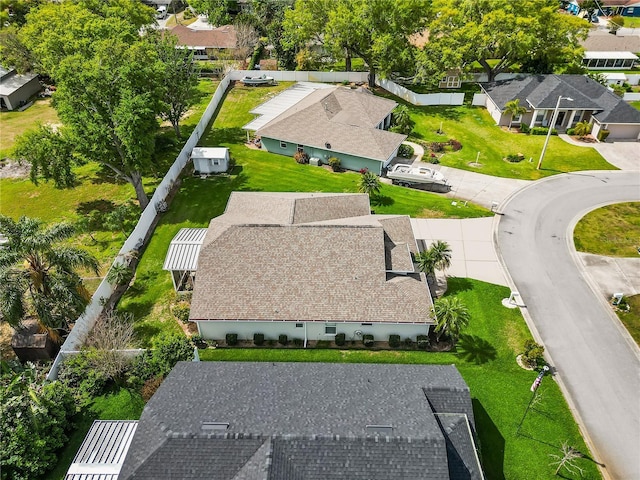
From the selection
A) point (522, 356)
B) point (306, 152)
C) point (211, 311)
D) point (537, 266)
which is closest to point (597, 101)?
point (537, 266)

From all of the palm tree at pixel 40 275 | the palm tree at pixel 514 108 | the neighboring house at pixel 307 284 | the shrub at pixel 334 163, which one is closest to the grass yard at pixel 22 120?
the palm tree at pixel 40 275

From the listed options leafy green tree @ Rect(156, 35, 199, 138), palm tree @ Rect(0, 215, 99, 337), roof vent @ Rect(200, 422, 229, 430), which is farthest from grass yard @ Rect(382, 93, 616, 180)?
roof vent @ Rect(200, 422, 229, 430)

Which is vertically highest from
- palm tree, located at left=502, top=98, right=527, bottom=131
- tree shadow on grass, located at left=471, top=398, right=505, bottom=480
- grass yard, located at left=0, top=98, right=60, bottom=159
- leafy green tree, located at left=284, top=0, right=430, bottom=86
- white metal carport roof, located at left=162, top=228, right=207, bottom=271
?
leafy green tree, located at left=284, top=0, right=430, bottom=86

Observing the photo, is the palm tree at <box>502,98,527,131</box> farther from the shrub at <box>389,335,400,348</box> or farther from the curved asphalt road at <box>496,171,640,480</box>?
the shrub at <box>389,335,400,348</box>

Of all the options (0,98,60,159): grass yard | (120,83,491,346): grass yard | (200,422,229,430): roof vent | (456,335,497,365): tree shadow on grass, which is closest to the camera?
(200,422,229,430): roof vent

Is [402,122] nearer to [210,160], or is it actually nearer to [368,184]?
[368,184]

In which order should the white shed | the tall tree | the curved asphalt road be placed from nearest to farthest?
the curved asphalt road < the white shed < the tall tree
